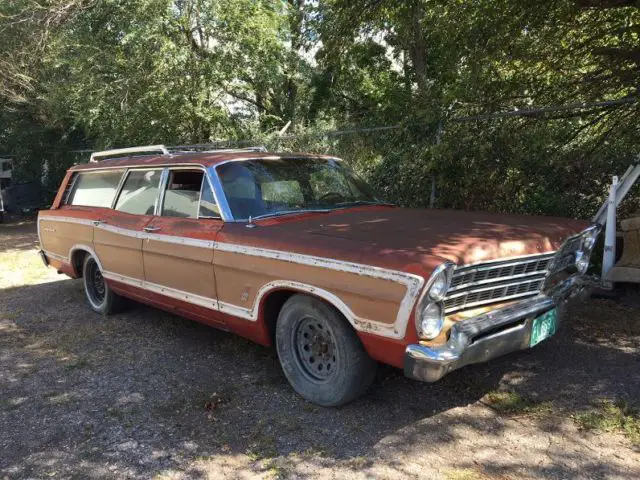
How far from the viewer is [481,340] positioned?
3.09 meters

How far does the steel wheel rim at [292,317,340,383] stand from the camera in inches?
140

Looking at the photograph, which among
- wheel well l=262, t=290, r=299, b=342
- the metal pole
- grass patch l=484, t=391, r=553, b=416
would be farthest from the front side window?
the metal pole

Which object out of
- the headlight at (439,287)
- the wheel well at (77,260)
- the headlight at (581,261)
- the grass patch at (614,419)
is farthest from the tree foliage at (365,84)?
the wheel well at (77,260)

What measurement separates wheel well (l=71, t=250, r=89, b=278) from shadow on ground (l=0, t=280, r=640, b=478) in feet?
3.88

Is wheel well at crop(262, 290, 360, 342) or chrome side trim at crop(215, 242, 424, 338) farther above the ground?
chrome side trim at crop(215, 242, 424, 338)

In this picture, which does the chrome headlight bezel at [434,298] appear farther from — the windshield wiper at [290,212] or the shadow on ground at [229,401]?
the windshield wiper at [290,212]

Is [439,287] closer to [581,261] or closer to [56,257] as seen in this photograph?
[581,261]

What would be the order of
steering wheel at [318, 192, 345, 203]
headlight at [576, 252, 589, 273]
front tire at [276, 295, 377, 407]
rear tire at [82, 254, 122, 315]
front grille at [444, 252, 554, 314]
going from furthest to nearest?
rear tire at [82, 254, 122, 315]
steering wheel at [318, 192, 345, 203]
headlight at [576, 252, 589, 273]
front tire at [276, 295, 377, 407]
front grille at [444, 252, 554, 314]

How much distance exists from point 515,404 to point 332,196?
2.24m

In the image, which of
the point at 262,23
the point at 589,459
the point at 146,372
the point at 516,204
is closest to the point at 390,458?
the point at 589,459

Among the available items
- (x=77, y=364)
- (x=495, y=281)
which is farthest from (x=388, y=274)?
(x=77, y=364)

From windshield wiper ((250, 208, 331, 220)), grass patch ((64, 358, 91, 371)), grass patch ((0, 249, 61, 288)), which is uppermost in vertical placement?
windshield wiper ((250, 208, 331, 220))

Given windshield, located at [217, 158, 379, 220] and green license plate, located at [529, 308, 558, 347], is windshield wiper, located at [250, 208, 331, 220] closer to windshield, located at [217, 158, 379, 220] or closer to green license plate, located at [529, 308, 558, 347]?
windshield, located at [217, 158, 379, 220]

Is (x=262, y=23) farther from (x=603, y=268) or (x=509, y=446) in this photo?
(x=509, y=446)
